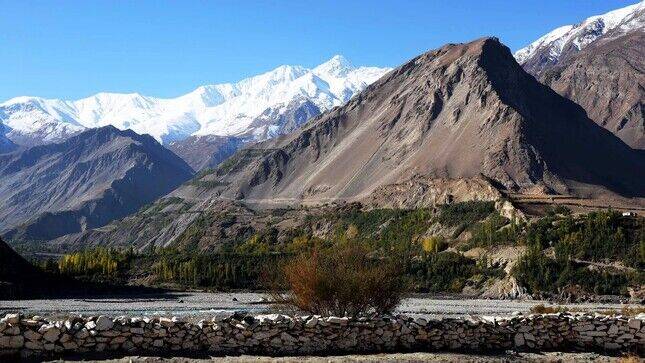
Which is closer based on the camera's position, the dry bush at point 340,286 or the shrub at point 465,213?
the dry bush at point 340,286

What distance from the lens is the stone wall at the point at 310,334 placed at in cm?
1842

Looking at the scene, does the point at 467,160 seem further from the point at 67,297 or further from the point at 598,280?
the point at 67,297

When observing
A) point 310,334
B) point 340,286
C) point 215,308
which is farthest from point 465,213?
point 310,334

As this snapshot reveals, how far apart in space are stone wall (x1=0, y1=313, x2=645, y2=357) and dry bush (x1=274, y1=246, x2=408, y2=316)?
3522 millimetres

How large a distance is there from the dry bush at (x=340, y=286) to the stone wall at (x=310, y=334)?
139 inches

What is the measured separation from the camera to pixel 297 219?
175750mm

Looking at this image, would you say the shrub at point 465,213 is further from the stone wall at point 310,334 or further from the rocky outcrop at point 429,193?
the stone wall at point 310,334

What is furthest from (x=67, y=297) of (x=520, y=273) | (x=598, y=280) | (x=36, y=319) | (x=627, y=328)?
(x=627, y=328)

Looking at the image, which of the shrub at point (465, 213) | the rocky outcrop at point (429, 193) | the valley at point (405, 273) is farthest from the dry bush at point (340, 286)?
the rocky outcrop at point (429, 193)

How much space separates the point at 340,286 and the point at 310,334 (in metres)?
4.49

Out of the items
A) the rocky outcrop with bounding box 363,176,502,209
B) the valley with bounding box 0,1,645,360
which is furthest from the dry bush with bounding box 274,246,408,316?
the rocky outcrop with bounding box 363,176,502,209

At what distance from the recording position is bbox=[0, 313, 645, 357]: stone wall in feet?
60.4

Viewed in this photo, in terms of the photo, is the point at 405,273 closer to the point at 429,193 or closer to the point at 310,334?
the point at 310,334

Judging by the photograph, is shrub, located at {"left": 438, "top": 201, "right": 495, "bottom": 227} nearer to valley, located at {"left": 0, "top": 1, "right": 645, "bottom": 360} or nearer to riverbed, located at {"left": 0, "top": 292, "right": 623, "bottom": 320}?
valley, located at {"left": 0, "top": 1, "right": 645, "bottom": 360}
